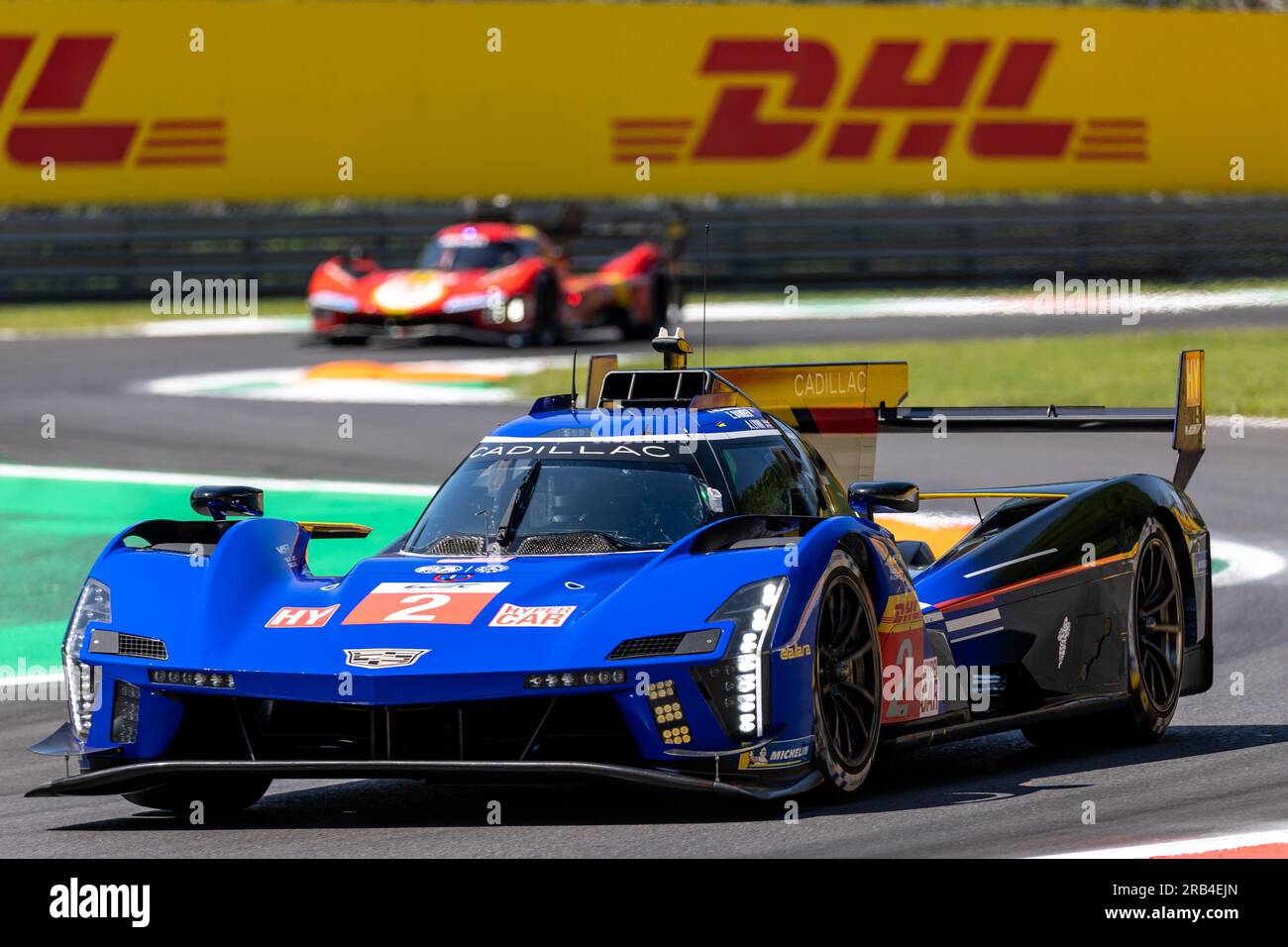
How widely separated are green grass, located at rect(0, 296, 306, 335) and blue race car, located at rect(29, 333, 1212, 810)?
21.5 metres

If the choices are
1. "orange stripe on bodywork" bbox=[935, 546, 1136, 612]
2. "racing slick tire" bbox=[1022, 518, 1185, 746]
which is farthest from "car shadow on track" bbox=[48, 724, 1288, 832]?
"orange stripe on bodywork" bbox=[935, 546, 1136, 612]

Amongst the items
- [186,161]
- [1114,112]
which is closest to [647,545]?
[186,161]

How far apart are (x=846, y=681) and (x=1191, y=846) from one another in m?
1.18

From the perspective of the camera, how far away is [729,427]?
780cm

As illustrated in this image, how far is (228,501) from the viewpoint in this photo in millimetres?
7941

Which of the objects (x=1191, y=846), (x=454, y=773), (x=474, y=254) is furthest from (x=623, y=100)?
(x=1191, y=846)

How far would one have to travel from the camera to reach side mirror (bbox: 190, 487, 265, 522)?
792cm

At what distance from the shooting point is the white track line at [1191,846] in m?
5.98

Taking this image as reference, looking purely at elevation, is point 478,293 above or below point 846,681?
above

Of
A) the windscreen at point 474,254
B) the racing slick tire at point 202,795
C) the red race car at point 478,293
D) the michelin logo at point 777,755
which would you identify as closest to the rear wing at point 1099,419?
the michelin logo at point 777,755

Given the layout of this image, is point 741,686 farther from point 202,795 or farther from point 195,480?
point 195,480
